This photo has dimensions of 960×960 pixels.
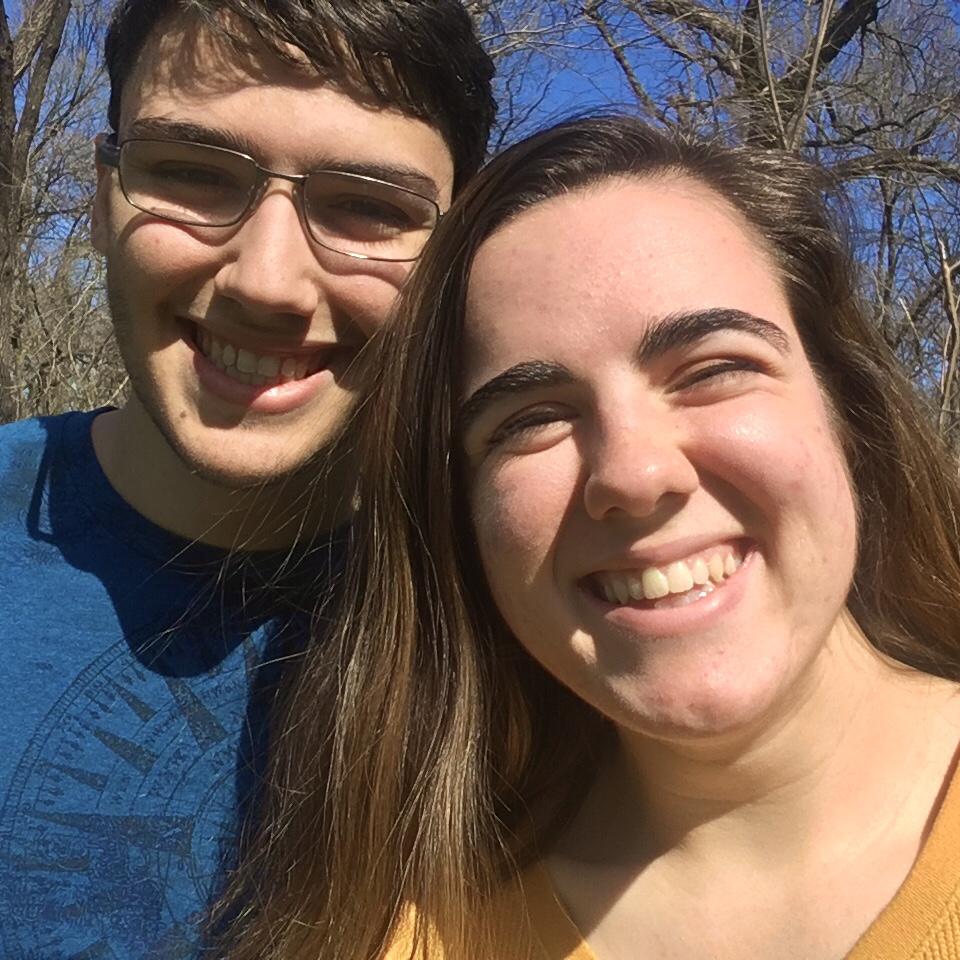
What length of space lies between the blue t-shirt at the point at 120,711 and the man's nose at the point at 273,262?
0.50 m

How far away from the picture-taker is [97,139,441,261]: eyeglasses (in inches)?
74.2

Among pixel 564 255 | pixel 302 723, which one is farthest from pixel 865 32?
pixel 302 723

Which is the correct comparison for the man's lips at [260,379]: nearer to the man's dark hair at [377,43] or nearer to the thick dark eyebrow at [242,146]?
the thick dark eyebrow at [242,146]

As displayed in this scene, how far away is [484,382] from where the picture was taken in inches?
63.7

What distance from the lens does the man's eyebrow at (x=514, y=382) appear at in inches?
60.0

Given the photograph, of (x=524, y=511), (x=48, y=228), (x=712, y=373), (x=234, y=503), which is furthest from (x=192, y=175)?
(x=48, y=228)

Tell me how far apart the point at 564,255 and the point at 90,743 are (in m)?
1.21

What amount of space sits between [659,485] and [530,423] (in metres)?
0.24

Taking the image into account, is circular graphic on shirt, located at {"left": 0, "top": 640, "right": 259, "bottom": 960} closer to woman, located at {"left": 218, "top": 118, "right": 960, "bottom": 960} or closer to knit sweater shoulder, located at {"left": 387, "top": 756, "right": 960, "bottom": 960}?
woman, located at {"left": 218, "top": 118, "right": 960, "bottom": 960}

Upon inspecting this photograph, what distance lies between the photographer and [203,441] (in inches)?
76.4

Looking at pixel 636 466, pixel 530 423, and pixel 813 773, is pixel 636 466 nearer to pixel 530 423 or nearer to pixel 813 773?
pixel 530 423

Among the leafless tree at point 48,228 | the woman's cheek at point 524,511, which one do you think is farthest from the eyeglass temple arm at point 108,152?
the leafless tree at point 48,228

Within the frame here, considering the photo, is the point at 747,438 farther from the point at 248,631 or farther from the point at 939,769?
the point at 248,631

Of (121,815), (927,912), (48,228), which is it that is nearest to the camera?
(927,912)
